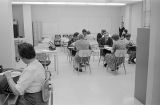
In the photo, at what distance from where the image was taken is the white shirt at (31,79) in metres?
2.09

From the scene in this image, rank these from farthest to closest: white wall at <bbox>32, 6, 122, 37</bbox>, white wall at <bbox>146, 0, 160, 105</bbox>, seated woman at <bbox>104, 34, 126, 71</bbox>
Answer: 1. white wall at <bbox>32, 6, 122, 37</bbox>
2. seated woman at <bbox>104, 34, 126, 71</bbox>
3. white wall at <bbox>146, 0, 160, 105</bbox>

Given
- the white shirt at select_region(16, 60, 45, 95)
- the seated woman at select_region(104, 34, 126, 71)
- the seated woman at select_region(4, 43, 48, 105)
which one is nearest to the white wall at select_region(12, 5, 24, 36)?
the seated woman at select_region(104, 34, 126, 71)

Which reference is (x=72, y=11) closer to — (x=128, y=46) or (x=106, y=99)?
(x=128, y=46)

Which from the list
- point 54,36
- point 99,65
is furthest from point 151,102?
point 54,36

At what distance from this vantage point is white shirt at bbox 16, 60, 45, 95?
209cm

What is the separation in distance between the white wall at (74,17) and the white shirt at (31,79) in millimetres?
10373

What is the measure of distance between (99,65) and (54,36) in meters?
5.87

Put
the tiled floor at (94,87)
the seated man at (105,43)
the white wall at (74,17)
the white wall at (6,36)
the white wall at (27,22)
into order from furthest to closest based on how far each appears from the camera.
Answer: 1. the white wall at (74,17)
2. the white wall at (27,22)
3. the seated man at (105,43)
4. the white wall at (6,36)
5. the tiled floor at (94,87)

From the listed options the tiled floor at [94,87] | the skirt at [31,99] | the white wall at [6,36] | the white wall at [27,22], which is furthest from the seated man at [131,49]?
the white wall at [27,22]

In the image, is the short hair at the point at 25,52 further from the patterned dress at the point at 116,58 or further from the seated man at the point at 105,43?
the seated man at the point at 105,43

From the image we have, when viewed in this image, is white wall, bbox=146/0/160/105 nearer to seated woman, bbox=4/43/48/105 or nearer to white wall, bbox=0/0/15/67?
seated woman, bbox=4/43/48/105

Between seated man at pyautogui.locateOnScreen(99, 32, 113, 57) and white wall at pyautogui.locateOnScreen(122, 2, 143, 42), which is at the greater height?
white wall at pyautogui.locateOnScreen(122, 2, 143, 42)

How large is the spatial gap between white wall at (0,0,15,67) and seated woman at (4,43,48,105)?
2271 mm

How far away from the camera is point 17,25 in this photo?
1136 cm
